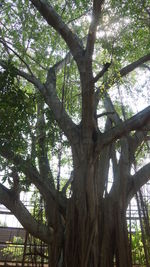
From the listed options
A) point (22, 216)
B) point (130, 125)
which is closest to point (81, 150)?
point (130, 125)

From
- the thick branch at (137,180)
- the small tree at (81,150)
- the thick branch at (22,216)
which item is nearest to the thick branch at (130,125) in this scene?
the small tree at (81,150)

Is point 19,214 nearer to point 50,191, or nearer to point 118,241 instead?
point 50,191

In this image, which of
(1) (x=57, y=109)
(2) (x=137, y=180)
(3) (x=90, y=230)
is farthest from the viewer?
(2) (x=137, y=180)

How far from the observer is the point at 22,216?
315 cm

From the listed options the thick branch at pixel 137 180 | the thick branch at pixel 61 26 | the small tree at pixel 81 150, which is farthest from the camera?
the thick branch at pixel 137 180

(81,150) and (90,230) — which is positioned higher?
(81,150)

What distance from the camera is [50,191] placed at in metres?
3.29

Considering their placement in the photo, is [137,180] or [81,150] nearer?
[81,150]

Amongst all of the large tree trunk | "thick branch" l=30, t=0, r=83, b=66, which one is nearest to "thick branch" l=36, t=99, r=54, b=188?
the large tree trunk

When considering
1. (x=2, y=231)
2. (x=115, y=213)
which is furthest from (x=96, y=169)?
(x=2, y=231)

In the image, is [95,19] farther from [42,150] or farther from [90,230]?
[90,230]

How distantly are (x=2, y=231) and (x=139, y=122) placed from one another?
25.7 ft

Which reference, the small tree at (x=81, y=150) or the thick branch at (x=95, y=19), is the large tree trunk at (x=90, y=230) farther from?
the thick branch at (x=95, y=19)

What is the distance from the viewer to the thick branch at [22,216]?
313 centimetres
